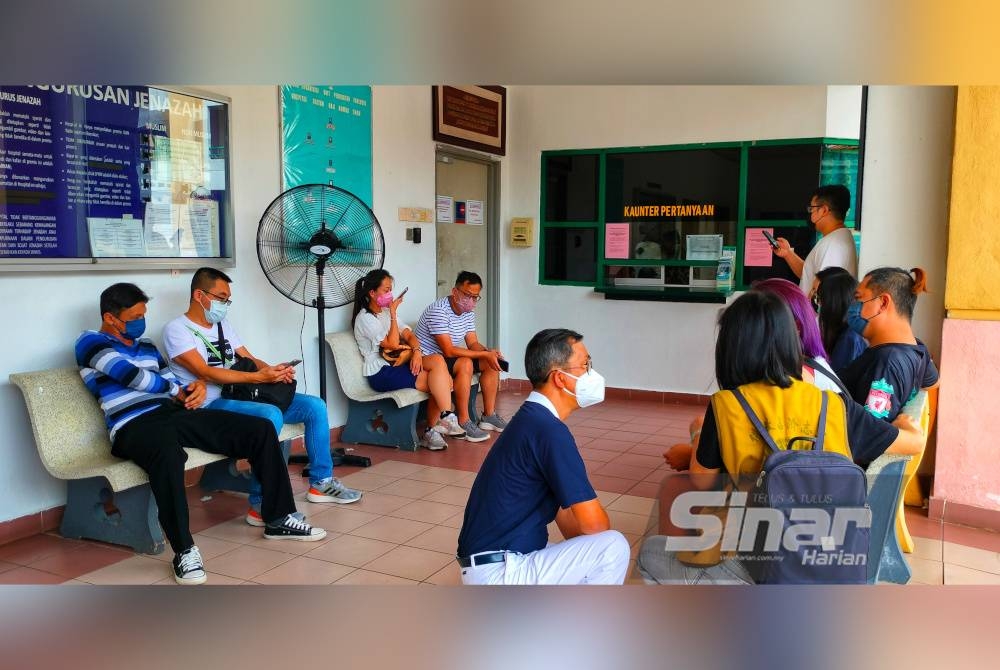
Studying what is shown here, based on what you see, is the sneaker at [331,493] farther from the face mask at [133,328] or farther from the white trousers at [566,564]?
the white trousers at [566,564]

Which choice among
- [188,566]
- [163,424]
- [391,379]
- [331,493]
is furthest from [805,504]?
[391,379]

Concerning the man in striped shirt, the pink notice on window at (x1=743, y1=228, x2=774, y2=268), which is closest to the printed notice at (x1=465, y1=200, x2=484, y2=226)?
the pink notice on window at (x1=743, y1=228, x2=774, y2=268)

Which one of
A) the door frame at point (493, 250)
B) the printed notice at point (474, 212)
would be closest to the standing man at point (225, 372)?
the printed notice at point (474, 212)

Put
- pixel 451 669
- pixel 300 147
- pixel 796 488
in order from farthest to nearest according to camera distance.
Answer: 1. pixel 300 147
2. pixel 796 488
3. pixel 451 669

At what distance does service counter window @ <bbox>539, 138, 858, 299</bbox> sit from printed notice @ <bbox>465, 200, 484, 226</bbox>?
61 centimetres

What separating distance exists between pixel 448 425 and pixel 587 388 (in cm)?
293

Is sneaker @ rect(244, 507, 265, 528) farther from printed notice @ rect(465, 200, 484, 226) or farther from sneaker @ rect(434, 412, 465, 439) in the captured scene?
printed notice @ rect(465, 200, 484, 226)

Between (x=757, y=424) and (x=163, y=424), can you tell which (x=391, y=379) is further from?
(x=757, y=424)

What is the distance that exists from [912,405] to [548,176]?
4.66 meters

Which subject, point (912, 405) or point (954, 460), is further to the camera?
point (954, 460)
